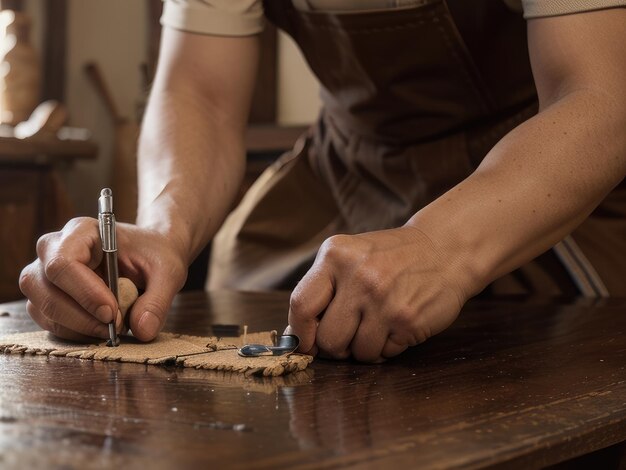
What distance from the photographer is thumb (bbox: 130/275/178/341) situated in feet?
3.19

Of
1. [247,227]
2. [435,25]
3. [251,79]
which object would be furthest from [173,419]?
[247,227]

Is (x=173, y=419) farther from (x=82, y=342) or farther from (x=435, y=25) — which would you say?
(x=435, y=25)

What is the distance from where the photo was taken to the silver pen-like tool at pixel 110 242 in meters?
0.96

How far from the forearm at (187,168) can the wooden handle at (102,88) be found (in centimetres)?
274

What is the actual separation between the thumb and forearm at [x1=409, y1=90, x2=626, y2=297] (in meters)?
0.28

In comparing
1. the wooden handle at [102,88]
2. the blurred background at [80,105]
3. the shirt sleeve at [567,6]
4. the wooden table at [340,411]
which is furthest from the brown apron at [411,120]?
the wooden handle at [102,88]

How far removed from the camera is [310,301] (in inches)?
35.3

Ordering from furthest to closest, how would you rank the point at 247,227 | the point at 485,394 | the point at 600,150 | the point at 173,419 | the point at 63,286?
the point at 247,227 → the point at 600,150 → the point at 63,286 → the point at 485,394 → the point at 173,419

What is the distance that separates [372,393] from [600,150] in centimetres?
48

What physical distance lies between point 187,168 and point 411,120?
391 millimetres

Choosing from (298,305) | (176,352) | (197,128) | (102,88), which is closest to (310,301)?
(298,305)

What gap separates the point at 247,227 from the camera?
1.86 m

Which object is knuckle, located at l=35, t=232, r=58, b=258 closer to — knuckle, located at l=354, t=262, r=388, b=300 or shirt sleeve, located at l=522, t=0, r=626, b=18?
knuckle, located at l=354, t=262, r=388, b=300

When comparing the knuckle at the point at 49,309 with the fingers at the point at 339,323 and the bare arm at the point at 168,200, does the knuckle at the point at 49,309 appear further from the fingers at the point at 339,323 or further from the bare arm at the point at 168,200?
the fingers at the point at 339,323
